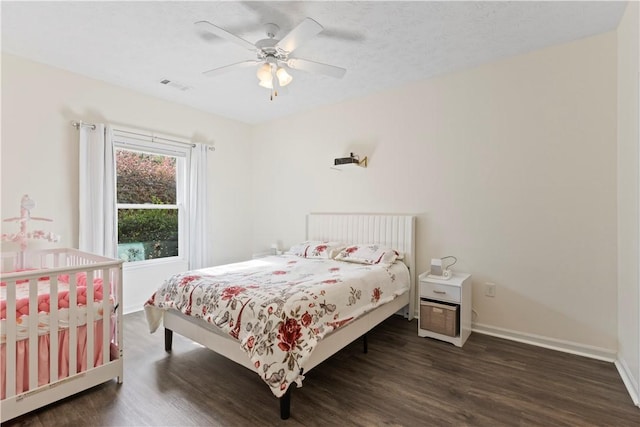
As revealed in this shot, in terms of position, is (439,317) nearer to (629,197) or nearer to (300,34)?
(629,197)

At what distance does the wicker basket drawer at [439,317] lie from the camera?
2768 mm

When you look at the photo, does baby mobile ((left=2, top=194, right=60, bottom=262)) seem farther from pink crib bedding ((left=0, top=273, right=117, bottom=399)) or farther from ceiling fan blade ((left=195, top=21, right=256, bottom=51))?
ceiling fan blade ((left=195, top=21, right=256, bottom=51))

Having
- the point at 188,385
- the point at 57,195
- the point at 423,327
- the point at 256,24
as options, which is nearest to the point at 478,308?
the point at 423,327

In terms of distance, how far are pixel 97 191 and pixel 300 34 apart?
2.86 metres

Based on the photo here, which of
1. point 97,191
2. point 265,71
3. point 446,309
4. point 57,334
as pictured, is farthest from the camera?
point 97,191

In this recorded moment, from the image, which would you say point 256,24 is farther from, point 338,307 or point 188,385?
point 188,385

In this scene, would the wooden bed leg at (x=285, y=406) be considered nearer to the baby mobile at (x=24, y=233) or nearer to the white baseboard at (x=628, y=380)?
the white baseboard at (x=628, y=380)

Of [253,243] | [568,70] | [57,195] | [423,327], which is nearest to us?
[568,70]

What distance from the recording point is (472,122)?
10.3 ft

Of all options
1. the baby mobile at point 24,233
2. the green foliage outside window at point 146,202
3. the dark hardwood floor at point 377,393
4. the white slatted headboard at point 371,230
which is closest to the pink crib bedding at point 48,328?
the dark hardwood floor at point 377,393

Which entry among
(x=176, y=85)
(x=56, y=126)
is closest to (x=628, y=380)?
(x=176, y=85)

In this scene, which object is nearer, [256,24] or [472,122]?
[256,24]

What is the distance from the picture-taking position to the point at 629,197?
7.06 feet

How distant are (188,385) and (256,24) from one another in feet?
8.98
